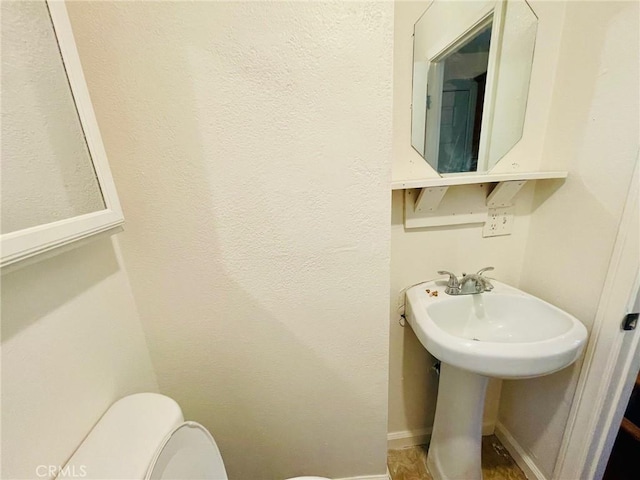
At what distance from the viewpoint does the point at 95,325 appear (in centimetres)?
63

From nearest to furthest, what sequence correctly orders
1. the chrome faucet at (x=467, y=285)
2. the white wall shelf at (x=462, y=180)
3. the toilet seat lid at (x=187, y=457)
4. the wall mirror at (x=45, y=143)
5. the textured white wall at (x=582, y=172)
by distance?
the wall mirror at (x=45, y=143), the toilet seat lid at (x=187, y=457), the textured white wall at (x=582, y=172), the white wall shelf at (x=462, y=180), the chrome faucet at (x=467, y=285)

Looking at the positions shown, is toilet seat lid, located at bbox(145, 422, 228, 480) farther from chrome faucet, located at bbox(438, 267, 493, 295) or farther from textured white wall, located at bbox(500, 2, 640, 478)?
textured white wall, located at bbox(500, 2, 640, 478)

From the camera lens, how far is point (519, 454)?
1.20 m

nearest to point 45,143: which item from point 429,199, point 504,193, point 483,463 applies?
point 429,199

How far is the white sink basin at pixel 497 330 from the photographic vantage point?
0.75m

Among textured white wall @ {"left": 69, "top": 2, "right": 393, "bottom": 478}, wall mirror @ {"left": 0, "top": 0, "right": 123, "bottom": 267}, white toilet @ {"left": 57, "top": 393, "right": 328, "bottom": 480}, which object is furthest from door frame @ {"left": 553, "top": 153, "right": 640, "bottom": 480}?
wall mirror @ {"left": 0, "top": 0, "right": 123, "bottom": 267}

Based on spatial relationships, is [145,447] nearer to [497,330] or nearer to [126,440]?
[126,440]

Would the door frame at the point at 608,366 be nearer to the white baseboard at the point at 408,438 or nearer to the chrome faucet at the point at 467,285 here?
the chrome faucet at the point at 467,285

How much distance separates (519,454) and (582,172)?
4.08ft

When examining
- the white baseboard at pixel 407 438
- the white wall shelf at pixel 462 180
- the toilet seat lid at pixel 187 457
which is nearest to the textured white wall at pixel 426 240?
the white baseboard at pixel 407 438

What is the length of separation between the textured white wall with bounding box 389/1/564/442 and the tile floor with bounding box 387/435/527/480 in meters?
0.09

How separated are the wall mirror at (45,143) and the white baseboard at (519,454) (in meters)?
1.79

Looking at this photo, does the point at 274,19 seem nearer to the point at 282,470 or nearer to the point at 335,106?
the point at 335,106

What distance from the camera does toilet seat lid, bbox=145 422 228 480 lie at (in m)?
0.57
